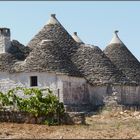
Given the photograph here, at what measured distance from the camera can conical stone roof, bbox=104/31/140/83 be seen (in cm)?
3507

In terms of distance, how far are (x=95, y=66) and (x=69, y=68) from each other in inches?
129

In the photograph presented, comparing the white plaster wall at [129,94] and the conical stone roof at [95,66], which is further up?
the conical stone roof at [95,66]

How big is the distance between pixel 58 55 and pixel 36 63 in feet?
5.31

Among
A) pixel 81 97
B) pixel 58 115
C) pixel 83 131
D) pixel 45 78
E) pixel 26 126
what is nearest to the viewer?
pixel 83 131

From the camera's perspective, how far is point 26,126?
18.2m

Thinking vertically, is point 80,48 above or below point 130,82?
above

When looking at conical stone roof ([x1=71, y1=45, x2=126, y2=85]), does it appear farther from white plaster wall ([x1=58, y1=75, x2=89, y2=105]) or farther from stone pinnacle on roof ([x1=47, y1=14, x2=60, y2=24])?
stone pinnacle on roof ([x1=47, y1=14, x2=60, y2=24])

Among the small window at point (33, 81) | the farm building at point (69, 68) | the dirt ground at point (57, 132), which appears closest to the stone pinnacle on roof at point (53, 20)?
the farm building at point (69, 68)

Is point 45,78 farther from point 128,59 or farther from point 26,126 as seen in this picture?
point 26,126

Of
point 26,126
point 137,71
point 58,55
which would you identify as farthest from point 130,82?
point 26,126

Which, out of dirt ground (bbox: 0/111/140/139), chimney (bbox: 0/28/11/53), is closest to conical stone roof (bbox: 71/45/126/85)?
chimney (bbox: 0/28/11/53)

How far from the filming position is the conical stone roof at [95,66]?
1297 inches

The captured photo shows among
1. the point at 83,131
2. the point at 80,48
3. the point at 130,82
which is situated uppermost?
the point at 80,48

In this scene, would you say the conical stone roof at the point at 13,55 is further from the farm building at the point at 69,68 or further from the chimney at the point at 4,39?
the chimney at the point at 4,39
